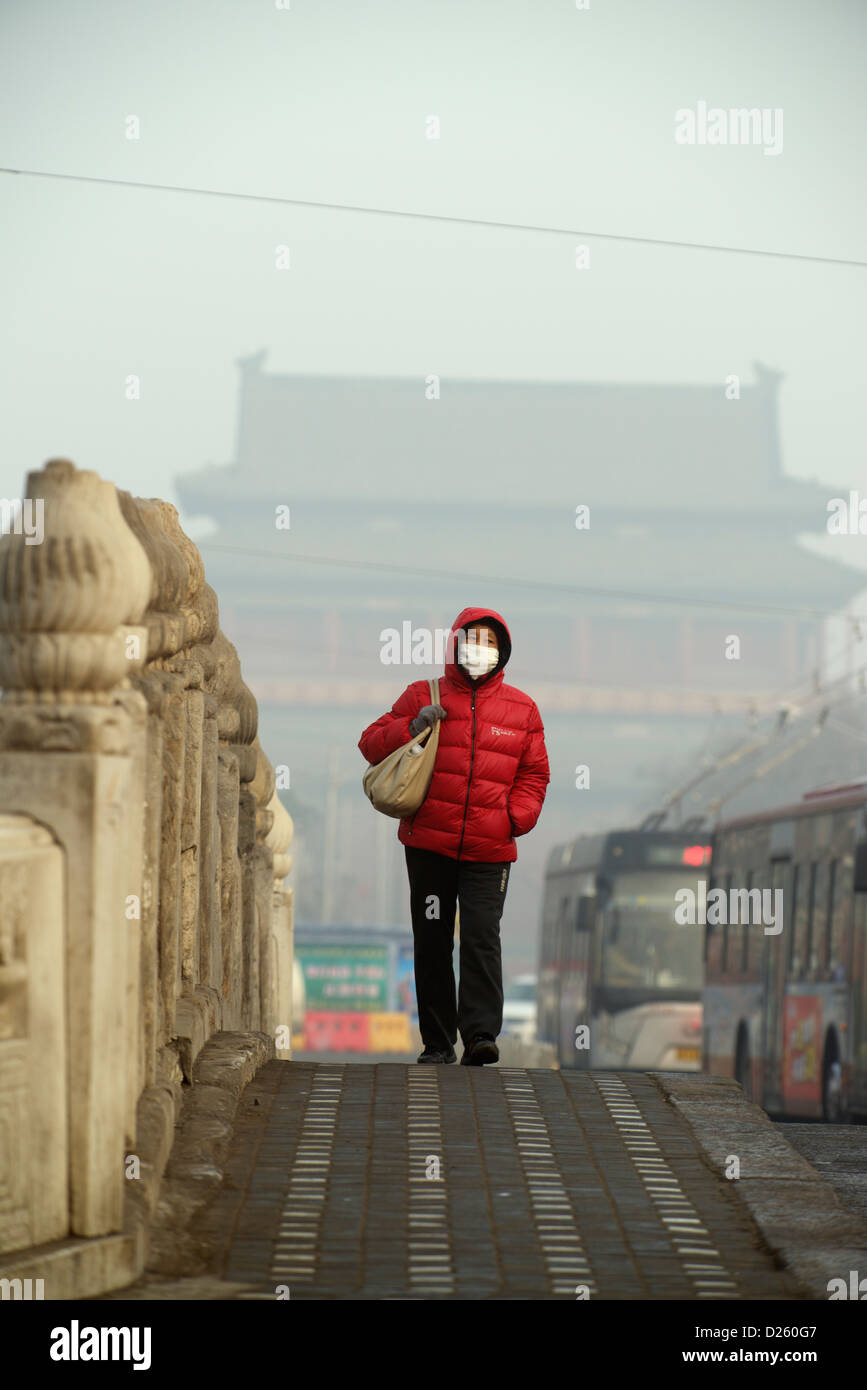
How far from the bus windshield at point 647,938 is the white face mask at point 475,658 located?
1466 centimetres

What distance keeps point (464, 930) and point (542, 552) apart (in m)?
83.3

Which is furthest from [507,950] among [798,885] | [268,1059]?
[268,1059]

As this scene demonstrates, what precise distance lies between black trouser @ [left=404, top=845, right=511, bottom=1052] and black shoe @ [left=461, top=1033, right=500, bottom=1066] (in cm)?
2

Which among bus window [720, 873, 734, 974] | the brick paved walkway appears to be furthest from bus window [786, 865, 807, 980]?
the brick paved walkway

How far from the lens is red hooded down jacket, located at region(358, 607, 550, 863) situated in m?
7.46

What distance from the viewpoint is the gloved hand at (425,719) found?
7.37 meters

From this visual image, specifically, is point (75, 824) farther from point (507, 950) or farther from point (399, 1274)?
point (507, 950)

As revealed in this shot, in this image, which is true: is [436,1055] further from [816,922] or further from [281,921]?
[816,922]

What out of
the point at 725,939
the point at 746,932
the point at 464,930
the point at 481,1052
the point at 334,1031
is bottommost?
the point at 334,1031

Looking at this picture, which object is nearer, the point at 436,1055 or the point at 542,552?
the point at 436,1055

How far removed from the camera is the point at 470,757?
746 centimetres

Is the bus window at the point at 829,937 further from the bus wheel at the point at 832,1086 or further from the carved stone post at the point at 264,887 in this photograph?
the carved stone post at the point at 264,887

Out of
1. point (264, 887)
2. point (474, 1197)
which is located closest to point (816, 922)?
point (264, 887)

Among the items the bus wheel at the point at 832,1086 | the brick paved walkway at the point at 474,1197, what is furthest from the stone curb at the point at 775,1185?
the bus wheel at the point at 832,1086
